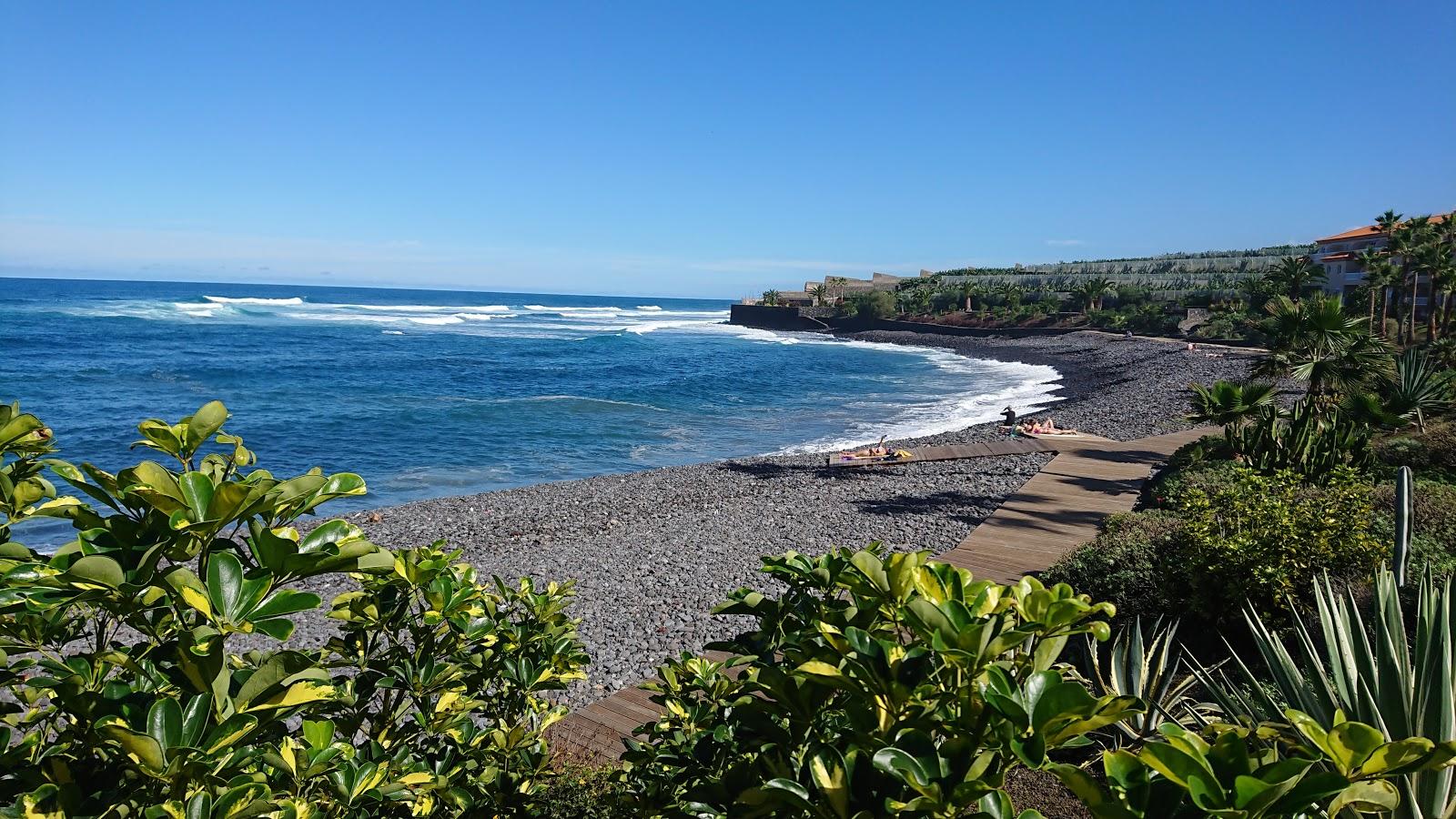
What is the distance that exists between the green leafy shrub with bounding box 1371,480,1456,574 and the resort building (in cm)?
4226

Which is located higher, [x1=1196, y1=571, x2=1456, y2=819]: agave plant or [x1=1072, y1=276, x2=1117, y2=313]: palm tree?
[x1=1072, y1=276, x2=1117, y2=313]: palm tree

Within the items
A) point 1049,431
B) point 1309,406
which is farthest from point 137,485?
point 1049,431

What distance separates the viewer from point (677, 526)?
Result: 12.2m

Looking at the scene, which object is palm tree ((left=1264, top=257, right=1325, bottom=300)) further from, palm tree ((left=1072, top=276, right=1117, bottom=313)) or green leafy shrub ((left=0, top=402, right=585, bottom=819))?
green leafy shrub ((left=0, top=402, right=585, bottom=819))

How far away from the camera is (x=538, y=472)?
18484mm

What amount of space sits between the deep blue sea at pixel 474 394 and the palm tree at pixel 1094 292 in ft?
46.7

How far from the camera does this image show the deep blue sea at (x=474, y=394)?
20422 millimetres

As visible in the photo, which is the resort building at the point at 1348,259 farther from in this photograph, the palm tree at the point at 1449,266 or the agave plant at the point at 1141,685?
the agave plant at the point at 1141,685

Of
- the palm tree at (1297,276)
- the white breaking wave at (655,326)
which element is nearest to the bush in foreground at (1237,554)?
the palm tree at (1297,276)

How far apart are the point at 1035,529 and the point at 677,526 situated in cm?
531

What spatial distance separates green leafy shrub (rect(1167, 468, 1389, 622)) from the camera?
525cm

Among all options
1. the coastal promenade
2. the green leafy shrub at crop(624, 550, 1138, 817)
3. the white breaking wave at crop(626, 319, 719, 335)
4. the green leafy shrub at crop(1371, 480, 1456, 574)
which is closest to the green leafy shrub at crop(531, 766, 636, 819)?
the coastal promenade

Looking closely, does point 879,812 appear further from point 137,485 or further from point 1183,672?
point 1183,672

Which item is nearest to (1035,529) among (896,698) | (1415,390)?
(1415,390)
